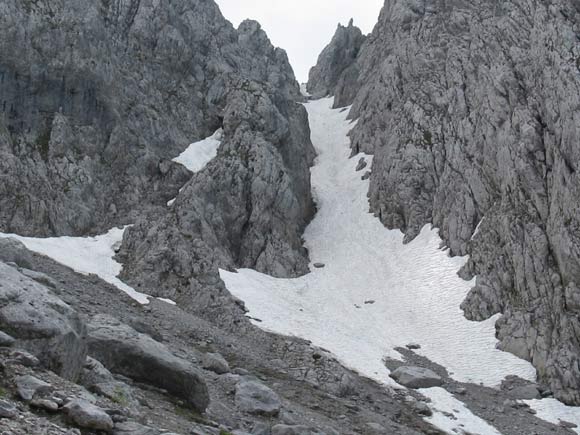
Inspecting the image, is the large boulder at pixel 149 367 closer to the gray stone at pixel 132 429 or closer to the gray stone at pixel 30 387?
the gray stone at pixel 132 429

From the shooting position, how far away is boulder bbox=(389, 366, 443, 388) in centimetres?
3684

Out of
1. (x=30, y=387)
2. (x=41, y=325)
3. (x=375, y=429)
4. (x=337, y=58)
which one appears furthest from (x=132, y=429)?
(x=337, y=58)

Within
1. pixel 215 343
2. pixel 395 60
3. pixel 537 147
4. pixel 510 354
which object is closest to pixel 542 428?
pixel 510 354

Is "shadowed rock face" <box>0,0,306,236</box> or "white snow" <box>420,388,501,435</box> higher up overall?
"shadowed rock face" <box>0,0,306,236</box>

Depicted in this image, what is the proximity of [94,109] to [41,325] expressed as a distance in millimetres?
56908

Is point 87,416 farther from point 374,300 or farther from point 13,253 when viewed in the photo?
point 374,300

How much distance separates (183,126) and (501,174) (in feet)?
138

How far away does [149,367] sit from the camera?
18125 millimetres

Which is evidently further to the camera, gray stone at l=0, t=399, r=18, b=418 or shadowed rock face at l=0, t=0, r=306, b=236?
shadowed rock face at l=0, t=0, r=306, b=236

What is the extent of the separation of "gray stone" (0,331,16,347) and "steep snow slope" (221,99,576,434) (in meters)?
23.9

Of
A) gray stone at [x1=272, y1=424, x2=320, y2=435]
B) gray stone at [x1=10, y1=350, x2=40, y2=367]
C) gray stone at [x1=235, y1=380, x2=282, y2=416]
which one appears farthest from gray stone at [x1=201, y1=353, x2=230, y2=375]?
gray stone at [x1=10, y1=350, x2=40, y2=367]

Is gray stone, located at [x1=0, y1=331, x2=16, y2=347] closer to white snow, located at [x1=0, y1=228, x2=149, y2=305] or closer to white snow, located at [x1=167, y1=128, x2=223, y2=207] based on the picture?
white snow, located at [x1=0, y1=228, x2=149, y2=305]

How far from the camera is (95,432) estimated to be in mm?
11961

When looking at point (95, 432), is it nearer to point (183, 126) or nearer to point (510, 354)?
point (510, 354)
